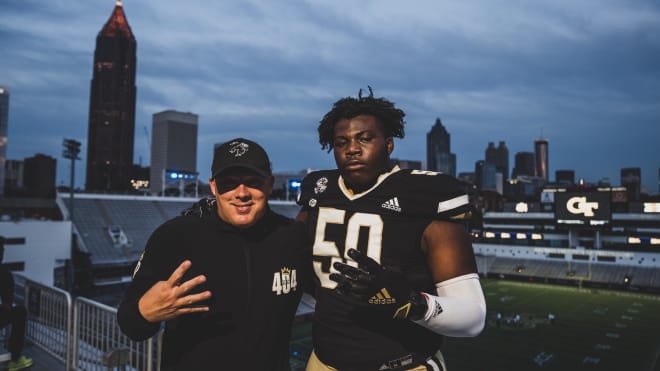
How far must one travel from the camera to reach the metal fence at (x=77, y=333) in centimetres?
515

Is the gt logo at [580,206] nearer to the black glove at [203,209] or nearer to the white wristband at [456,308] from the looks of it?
the white wristband at [456,308]

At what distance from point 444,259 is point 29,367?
6.91 m

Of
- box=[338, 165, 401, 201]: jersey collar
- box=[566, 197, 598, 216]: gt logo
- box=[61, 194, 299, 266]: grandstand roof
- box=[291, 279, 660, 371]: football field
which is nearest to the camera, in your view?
box=[338, 165, 401, 201]: jersey collar

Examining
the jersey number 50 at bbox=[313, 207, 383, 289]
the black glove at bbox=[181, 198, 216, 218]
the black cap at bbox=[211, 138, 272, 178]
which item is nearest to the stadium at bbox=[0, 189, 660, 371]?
the black glove at bbox=[181, 198, 216, 218]

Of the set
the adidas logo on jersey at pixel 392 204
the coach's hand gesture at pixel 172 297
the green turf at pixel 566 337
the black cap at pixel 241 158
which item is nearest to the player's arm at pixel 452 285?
the adidas logo on jersey at pixel 392 204

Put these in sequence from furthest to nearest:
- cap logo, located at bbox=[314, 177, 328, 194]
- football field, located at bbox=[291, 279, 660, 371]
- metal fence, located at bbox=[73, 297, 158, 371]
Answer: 1. football field, located at bbox=[291, 279, 660, 371]
2. metal fence, located at bbox=[73, 297, 158, 371]
3. cap logo, located at bbox=[314, 177, 328, 194]

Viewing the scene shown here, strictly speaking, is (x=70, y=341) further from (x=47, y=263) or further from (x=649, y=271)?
(x=649, y=271)

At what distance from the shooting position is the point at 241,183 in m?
2.68

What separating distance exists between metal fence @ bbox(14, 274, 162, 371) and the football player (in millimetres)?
2886

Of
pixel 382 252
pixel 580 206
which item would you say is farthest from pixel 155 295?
pixel 580 206

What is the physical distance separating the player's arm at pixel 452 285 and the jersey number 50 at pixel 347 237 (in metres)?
0.30

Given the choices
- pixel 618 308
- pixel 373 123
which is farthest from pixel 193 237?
pixel 618 308

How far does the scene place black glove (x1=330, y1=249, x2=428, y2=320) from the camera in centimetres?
213

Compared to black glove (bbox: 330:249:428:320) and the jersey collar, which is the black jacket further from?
black glove (bbox: 330:249:428:320)
